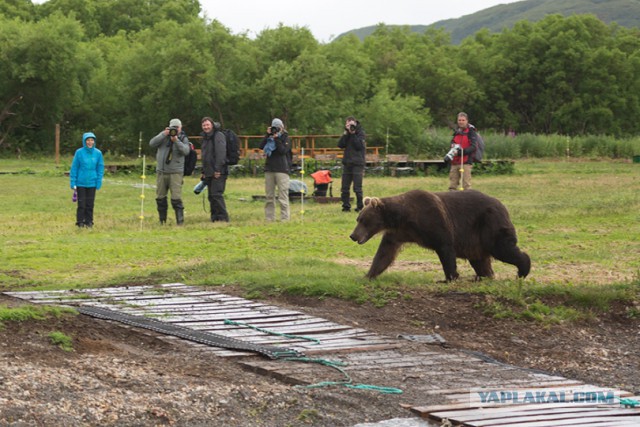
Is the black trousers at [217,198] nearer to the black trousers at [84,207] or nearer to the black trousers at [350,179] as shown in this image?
the black trousers at [84,207]

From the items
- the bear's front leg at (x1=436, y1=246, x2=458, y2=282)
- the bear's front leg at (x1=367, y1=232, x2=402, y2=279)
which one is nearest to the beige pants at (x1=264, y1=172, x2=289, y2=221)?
the bear's front leg at (x1=367, y1=232, x2=402, y2=279)

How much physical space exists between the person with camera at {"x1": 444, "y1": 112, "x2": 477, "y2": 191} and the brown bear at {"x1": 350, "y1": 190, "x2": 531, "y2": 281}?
25.3ft

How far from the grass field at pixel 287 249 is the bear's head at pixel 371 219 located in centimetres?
56

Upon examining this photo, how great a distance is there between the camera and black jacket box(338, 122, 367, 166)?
23.0 meters

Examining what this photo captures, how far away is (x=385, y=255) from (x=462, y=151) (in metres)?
8.60

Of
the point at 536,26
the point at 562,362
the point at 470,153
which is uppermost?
the point at 536,26

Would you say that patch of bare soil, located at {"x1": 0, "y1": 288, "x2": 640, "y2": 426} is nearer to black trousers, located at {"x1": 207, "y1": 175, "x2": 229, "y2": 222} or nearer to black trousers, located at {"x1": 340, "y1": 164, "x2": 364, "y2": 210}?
black trousers, located at {"x1": 207, "y1": 175, "x2": 229, "y2": 222}

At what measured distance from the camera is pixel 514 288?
11.7 m

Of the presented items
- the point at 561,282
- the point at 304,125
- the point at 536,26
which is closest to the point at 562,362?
the point at 561,282

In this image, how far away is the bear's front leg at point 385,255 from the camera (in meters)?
12.6

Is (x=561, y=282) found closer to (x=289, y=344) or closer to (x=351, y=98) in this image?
(x=289, y=344)

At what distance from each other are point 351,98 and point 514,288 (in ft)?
136

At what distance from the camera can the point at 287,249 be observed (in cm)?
1670

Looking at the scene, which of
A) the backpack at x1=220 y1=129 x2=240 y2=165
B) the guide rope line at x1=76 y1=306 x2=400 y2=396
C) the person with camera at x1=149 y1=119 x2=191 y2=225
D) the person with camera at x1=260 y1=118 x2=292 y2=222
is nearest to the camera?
the guide rope line at x1=76 y1=306 x2=400 y2=396
